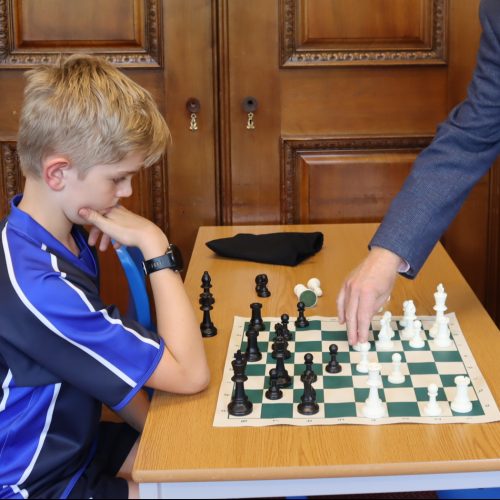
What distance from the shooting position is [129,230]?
5.61 ft

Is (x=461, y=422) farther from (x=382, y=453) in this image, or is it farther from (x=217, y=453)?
(x=217, y=453)

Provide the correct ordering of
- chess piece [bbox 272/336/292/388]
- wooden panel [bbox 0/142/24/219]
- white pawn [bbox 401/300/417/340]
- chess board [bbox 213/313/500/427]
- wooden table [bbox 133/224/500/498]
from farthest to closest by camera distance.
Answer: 1. wooden panel [bbox 0/142/24/219]
2. white pawn [bbox 401/300/417/340]
3. chess piece [bbox 272/336/292/388]
4. chess board [bbox 213/313/500/427]
5. wooden table [bbox 133/224/500/498]

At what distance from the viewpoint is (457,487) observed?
51.9 inches

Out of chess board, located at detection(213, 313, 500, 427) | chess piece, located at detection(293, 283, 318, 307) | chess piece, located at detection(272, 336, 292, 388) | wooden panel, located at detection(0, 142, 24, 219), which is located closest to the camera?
chess board, located at detection(213, 313, 500, 427)

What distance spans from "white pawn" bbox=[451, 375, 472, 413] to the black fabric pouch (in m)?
0.91

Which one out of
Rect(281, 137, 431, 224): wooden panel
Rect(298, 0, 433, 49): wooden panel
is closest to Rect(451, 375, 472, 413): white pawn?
Rect(281, 137, 431, 224): wooden panel

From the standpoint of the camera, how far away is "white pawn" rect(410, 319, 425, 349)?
5.63 feet

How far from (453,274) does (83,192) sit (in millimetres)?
1030

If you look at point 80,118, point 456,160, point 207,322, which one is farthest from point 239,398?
point 456,160

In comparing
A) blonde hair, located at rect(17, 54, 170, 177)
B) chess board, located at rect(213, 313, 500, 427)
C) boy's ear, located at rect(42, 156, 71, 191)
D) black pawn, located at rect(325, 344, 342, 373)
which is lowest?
chess board, located at rect(213, 313, 500, 427)

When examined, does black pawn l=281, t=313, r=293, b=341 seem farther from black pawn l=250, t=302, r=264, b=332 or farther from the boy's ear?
the boy's ear

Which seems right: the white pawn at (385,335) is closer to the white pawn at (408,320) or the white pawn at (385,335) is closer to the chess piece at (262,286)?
the white pawn at (408,320)

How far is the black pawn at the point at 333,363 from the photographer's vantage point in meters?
1.61

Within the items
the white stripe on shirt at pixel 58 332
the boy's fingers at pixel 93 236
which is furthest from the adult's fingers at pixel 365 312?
the boy's fingers at pixel 93 236
